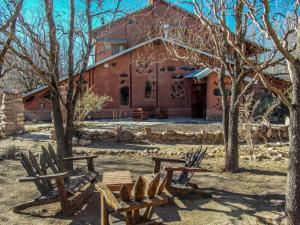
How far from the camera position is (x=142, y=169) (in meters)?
7.52

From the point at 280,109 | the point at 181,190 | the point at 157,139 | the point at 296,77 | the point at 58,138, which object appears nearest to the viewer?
the point at 296,77

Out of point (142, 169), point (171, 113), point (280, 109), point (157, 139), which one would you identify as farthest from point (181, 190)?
point (171, 113)

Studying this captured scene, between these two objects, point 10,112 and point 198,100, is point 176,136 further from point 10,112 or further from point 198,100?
point 198,100

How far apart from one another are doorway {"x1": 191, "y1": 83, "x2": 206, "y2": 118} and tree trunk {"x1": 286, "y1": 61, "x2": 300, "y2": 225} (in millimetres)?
18802

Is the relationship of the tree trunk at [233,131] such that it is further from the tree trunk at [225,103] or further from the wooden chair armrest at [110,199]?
the wooden chair armrest at [110,199]

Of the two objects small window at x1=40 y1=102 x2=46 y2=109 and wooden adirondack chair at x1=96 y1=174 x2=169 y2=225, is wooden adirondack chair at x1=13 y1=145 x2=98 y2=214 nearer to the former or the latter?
wooden adirondack chair at x1=96 y1=174 x2=169 y2=225

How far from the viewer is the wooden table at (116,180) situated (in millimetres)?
4730

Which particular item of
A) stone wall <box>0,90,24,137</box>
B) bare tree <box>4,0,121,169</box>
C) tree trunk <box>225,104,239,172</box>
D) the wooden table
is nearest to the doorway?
stone wall <box>0,90,24,137</box>

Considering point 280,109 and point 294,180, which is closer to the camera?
point 294,180

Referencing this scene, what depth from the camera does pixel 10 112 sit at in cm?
1311

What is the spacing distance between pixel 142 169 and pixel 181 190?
8.30 feet

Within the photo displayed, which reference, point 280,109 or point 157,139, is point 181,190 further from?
point 280,109

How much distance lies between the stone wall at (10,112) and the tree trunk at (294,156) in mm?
12370

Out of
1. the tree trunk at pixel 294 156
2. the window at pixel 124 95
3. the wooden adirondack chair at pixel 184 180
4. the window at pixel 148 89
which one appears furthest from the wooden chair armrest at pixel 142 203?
the window at pixel 148 89
